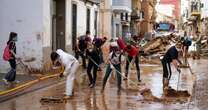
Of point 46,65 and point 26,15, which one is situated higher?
point 26,15

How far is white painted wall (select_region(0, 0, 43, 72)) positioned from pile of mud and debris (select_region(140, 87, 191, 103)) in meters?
8.12

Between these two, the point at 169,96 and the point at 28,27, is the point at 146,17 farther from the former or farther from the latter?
the point at 169,96

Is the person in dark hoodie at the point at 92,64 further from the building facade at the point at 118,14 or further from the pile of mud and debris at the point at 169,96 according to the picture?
the building facade at the point at 118,14

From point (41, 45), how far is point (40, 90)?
5.90 meters

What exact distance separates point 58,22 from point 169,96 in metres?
12.7

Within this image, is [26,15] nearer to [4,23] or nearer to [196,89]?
[4,23]

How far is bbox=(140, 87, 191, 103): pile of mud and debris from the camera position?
47.6ft

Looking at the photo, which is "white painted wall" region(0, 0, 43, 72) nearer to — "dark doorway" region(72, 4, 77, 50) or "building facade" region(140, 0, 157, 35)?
"dark doorway" region(72, 4, 77, 50)

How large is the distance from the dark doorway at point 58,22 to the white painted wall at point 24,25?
3.90 meters

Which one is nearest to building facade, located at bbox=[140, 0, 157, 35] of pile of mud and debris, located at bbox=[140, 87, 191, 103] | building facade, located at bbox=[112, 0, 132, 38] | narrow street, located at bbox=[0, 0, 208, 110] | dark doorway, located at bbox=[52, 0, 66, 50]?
building facade, located at bbox=[112, 0, 132, 38]

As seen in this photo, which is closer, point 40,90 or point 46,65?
point 40,90

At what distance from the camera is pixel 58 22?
88.5 feet

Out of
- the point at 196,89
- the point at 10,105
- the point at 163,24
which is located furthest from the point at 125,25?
the point at 10,105

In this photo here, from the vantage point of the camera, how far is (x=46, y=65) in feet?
74.9
